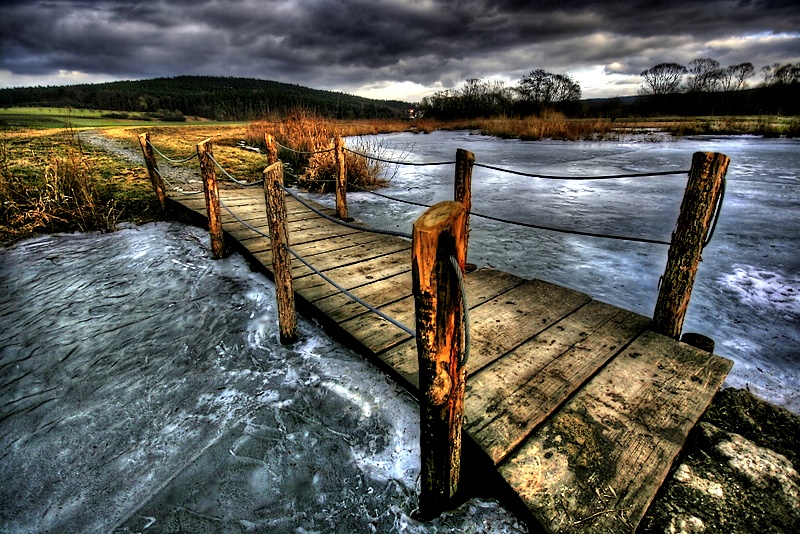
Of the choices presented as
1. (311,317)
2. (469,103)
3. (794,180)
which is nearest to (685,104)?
(469,103)

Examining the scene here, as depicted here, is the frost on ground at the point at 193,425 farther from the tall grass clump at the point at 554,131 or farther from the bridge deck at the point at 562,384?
the tall grass clump at the point at 554,131

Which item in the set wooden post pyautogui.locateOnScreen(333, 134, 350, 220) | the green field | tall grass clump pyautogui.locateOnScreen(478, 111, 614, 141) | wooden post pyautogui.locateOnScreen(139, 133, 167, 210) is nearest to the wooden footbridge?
wooden post pyautogui.locateOnScreen(333, 134, 350, 220)

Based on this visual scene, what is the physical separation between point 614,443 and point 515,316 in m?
1.12

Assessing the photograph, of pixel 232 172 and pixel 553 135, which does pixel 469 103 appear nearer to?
pixel 553 135

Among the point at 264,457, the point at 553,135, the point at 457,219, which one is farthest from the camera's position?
the point at 553,135

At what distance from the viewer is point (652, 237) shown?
5.08 metres

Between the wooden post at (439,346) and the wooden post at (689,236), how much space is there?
1688 millimetres

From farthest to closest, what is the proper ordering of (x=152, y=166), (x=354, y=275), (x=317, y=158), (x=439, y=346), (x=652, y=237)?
(x=317, y=158) → (x=152, y=166) → (x=652, y=237) → (x=354, y=275) → (x=439, y=346)

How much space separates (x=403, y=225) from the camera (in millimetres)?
5906

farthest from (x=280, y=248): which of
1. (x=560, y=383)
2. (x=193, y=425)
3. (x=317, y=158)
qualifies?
(x=317, y=158)

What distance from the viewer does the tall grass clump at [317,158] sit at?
7754 mm

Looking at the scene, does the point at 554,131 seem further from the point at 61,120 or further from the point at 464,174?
the point at 61,120

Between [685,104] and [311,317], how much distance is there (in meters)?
41.0

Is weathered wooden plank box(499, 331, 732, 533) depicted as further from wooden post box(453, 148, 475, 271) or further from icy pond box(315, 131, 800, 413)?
wooden post box(453, 148, 475, 271)
